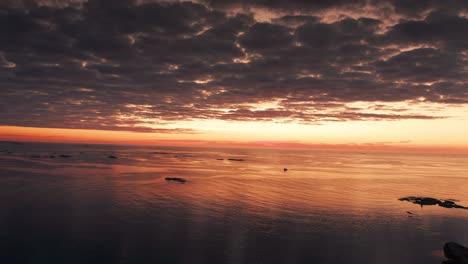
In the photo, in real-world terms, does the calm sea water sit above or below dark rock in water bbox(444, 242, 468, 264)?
below

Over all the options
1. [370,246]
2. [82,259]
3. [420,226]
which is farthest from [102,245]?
[420,226]

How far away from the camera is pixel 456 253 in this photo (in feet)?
85.8

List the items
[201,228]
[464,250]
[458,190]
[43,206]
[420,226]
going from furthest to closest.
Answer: [458,190], [43,206], [420,226], [201,228], [464,250]

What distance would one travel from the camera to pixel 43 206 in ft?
139

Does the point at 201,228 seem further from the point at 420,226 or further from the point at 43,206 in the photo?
the point at 420,226

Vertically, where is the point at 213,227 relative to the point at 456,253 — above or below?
below

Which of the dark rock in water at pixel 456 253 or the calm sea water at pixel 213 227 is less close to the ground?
the dark rock in water at pixel 456 253

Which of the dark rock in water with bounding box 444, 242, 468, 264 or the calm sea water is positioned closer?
the dark rock in water with bounding box 444, 242, 468, 264

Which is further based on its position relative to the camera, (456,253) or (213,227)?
(213,227)

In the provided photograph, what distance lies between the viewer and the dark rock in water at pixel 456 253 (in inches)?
999

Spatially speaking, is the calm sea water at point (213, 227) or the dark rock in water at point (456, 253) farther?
the calm sea water at point (213, 227)

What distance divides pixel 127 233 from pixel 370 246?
2501 centimetres

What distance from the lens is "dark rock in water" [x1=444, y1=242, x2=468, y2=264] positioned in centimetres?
2538

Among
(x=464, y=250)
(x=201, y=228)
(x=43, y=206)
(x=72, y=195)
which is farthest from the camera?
(x=72, y=195)
